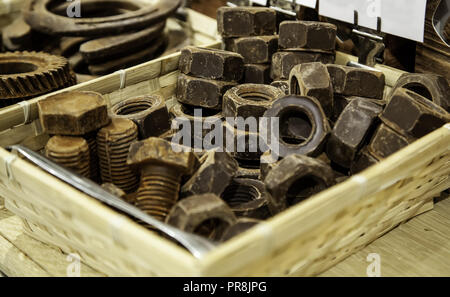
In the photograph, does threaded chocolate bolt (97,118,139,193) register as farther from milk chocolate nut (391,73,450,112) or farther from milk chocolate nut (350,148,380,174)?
milk chocolate nut (391,73,450,112)

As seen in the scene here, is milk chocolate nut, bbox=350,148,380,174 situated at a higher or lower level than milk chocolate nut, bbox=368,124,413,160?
lower

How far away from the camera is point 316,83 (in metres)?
1.32

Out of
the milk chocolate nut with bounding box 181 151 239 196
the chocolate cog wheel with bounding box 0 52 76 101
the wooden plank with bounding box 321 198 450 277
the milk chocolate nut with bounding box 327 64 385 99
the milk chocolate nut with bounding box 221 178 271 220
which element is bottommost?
the wooden plank with bounding box 321 198 450 277

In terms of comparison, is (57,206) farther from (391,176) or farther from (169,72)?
(169,72)

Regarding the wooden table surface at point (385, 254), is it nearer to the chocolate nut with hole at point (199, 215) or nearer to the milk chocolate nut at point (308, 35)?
the chocolate nut with hole at point (199, 215)

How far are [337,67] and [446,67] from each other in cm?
35

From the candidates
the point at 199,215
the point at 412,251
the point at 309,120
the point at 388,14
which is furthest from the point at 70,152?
the point at 388,14

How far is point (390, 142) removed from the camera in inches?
46.9

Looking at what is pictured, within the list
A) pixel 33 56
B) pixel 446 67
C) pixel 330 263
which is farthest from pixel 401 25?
pixel 33 56

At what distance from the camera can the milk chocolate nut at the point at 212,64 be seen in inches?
59.3

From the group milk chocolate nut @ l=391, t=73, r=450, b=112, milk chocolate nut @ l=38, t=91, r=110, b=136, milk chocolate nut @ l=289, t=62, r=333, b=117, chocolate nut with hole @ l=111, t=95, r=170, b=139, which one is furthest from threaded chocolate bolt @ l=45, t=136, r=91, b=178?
milk chocolate nut @ l=391, t=73, r=450, b=112

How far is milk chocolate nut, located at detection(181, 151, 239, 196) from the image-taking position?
1158 mm

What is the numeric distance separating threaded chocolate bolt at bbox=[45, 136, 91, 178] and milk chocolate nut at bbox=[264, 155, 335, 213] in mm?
442
